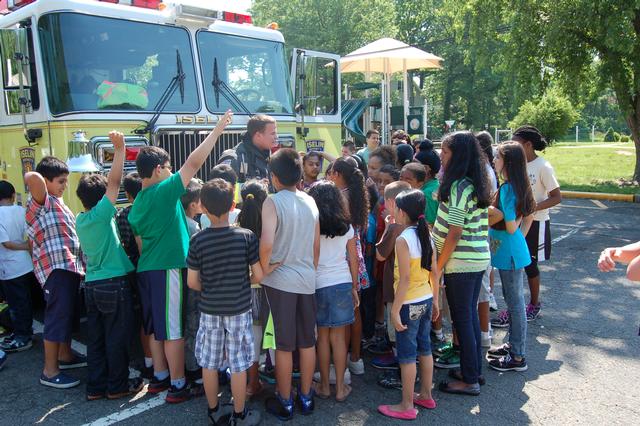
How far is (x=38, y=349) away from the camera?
4.74 m

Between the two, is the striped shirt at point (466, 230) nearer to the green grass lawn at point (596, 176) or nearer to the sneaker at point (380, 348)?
the sneaker at point (380, 348)

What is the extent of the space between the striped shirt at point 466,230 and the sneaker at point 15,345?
3530mm

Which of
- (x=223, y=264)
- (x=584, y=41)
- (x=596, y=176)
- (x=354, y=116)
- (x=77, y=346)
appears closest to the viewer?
(x=223, y=264)

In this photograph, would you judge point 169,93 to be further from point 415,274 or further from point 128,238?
point 415,274

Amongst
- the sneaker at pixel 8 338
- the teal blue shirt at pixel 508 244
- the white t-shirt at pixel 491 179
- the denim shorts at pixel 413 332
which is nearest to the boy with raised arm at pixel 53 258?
the sneaker at pixel 8 338

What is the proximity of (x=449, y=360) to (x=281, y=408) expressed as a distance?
1.50 m

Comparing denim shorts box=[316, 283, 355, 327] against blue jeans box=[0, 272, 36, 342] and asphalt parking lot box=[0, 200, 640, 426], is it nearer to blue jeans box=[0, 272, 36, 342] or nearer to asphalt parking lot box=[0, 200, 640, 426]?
asphalt parking lot box=[0, 200, 640, 426]

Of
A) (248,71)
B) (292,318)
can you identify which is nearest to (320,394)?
(292,318)

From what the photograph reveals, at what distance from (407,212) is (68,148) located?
9.26 ft

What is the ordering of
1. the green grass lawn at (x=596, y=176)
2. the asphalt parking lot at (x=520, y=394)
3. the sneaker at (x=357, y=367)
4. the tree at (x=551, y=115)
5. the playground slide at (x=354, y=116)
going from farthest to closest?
the tree at (x=551, y=115) < the playground slide at (x=354, y=116) < the green grass lawn at (x=596, y=176) < the sneaker at (x=357, y=367) < the asphalt parking lot at (x=520, y=394)

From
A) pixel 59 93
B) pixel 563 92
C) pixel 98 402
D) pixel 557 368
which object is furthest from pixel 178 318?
pixel 563 92

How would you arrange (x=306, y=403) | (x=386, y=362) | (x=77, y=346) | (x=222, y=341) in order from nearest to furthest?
(x=222, y=341), (x=306, y=403), (x=386, y=362), (x=77, y=346)

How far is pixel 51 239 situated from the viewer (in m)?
4.01

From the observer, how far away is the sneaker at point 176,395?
3.73 m
